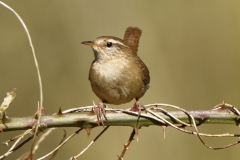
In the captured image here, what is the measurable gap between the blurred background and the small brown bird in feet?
2.40

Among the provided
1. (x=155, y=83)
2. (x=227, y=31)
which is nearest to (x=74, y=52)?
(x=155, y=83)

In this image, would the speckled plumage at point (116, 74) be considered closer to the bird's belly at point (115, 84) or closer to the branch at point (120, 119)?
the bird's belly at point (115, 84)

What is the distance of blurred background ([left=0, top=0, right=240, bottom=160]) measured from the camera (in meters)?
3.59

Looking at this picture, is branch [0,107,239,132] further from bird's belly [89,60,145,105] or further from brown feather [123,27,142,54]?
brown feather [123,27,142,54]

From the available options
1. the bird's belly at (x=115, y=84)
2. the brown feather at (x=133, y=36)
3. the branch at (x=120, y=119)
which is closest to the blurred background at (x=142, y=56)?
the brown feather at (x=133, y=36)

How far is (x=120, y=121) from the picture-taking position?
5.64 feet

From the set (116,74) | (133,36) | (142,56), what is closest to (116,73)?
(116,74)

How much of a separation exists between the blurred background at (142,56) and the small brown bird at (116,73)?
2.40 ft

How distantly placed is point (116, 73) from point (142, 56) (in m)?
1.05

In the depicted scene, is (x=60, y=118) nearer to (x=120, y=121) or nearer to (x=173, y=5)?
(x=120, y=121)

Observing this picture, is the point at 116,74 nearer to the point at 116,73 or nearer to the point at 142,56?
the point at 116,73

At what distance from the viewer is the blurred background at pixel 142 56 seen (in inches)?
141

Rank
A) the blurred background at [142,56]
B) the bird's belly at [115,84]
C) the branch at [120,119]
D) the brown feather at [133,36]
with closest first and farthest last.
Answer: the branch at [120,119] → the bird's belly at [115,84] → the brown feather at [133,36] → the blurred background at [142,56]

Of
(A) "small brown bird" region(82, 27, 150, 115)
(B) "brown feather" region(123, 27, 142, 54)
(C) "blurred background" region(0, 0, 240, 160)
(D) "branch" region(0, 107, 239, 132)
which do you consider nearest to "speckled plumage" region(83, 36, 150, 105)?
(A) "small brown bird" region(82, 27, 150, 115)
